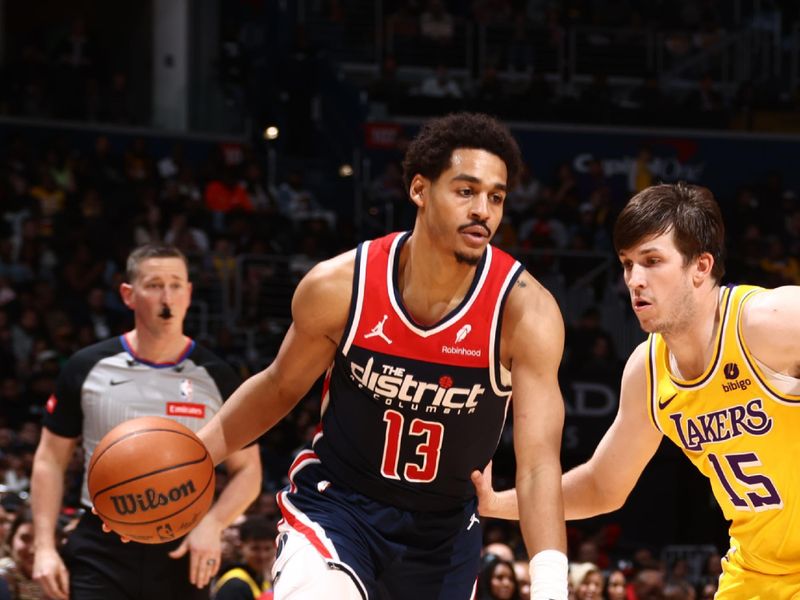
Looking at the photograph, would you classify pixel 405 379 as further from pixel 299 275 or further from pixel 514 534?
pixel 299 275

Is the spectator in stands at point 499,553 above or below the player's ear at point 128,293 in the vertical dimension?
below

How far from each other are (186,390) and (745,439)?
307cm

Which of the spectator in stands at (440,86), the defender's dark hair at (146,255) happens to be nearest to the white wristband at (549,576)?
the defender's dark hair at (146,255)

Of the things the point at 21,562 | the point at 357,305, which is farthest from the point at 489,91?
the point at 357,305

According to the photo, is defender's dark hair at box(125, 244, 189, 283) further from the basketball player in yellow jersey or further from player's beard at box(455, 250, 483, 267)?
the basketball player in yellow jersey

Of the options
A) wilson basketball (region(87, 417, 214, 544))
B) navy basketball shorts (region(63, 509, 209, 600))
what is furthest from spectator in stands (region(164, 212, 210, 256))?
wilson basketball (region(87, 417, 214, 544))

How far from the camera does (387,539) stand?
15.7ft

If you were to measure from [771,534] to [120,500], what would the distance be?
2401mm

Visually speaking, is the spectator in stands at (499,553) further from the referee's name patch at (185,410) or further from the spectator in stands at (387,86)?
the spectator in stands at (387,86)

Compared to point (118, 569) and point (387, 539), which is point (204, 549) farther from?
point (387, 539)

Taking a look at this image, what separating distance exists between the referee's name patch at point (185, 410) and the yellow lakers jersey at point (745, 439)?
268 cm

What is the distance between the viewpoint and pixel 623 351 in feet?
51.3

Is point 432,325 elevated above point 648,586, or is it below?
above

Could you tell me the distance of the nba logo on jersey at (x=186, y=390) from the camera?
21.4ft
